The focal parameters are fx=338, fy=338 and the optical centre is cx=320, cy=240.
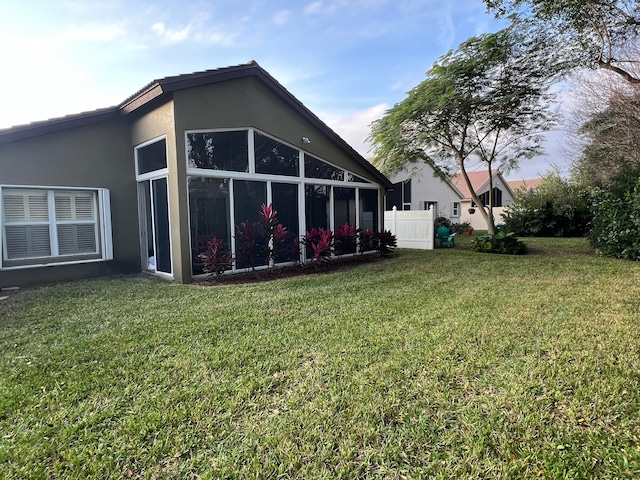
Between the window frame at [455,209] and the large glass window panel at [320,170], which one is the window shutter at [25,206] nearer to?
the large glass window panel at [320,170]

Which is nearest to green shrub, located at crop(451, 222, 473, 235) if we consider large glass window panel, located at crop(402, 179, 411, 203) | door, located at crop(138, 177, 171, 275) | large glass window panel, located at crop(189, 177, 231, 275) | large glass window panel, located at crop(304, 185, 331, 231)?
large glass window panel, located at crop(402, 179, 411, 203)

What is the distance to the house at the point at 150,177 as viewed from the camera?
721 cm

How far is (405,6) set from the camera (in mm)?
10266

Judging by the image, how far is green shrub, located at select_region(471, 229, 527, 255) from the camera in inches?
494

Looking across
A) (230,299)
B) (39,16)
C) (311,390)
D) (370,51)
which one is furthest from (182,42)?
(311,390)

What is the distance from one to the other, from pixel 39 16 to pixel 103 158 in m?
3.20

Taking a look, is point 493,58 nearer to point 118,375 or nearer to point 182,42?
point 182,42

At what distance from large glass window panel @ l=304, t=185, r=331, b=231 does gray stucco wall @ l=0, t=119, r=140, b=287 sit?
463cm

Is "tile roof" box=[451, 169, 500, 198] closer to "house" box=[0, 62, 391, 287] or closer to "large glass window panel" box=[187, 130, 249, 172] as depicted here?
"house" box=[0, 62, 391, 287]

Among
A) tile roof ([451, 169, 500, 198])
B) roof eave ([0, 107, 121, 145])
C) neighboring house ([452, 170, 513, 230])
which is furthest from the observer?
tile roof ([451, 169, 500, 198])

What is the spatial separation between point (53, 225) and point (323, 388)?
7.68 metres

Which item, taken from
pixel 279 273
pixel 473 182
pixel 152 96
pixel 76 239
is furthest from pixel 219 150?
pixel 473 182

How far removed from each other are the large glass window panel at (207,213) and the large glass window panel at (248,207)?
0.77 ft

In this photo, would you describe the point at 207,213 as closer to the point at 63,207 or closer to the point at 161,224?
the point at 161,224
